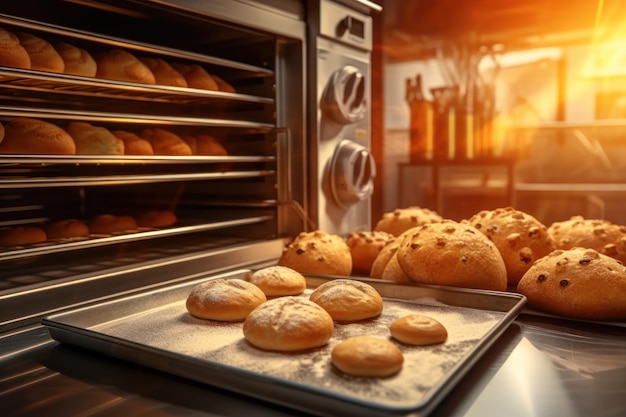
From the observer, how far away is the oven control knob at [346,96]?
185 centimetres

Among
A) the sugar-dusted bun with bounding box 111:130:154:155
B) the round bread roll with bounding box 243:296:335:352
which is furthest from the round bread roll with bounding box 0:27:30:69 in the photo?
the round bread roll with bounding box 243:296:335:352

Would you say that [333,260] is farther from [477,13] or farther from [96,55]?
[477,13]

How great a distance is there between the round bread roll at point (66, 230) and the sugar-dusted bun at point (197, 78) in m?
0.58

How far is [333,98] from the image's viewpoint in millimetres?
1847

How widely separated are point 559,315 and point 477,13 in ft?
11.3

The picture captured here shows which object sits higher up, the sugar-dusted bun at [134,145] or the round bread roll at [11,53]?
the round bread roll at [11,53]

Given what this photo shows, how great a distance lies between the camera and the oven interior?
4.63ft

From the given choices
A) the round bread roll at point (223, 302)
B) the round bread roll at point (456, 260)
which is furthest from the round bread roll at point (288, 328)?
the round bread roll at point (456, 260)

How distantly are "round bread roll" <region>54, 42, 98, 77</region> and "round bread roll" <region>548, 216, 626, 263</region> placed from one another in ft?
4.31

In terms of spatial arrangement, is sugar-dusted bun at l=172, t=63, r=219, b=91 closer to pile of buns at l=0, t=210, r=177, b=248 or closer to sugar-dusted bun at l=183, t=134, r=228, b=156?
sugar-dusted bun at l=183, t=134, r=228, b=156

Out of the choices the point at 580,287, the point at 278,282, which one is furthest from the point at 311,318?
the point at 580,287

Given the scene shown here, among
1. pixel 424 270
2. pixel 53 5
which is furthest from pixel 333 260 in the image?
pixel 53 5

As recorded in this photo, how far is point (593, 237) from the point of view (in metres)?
1.41

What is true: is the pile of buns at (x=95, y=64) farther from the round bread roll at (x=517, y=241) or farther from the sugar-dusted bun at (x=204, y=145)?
the round bread roll at (x=517, y=241)
